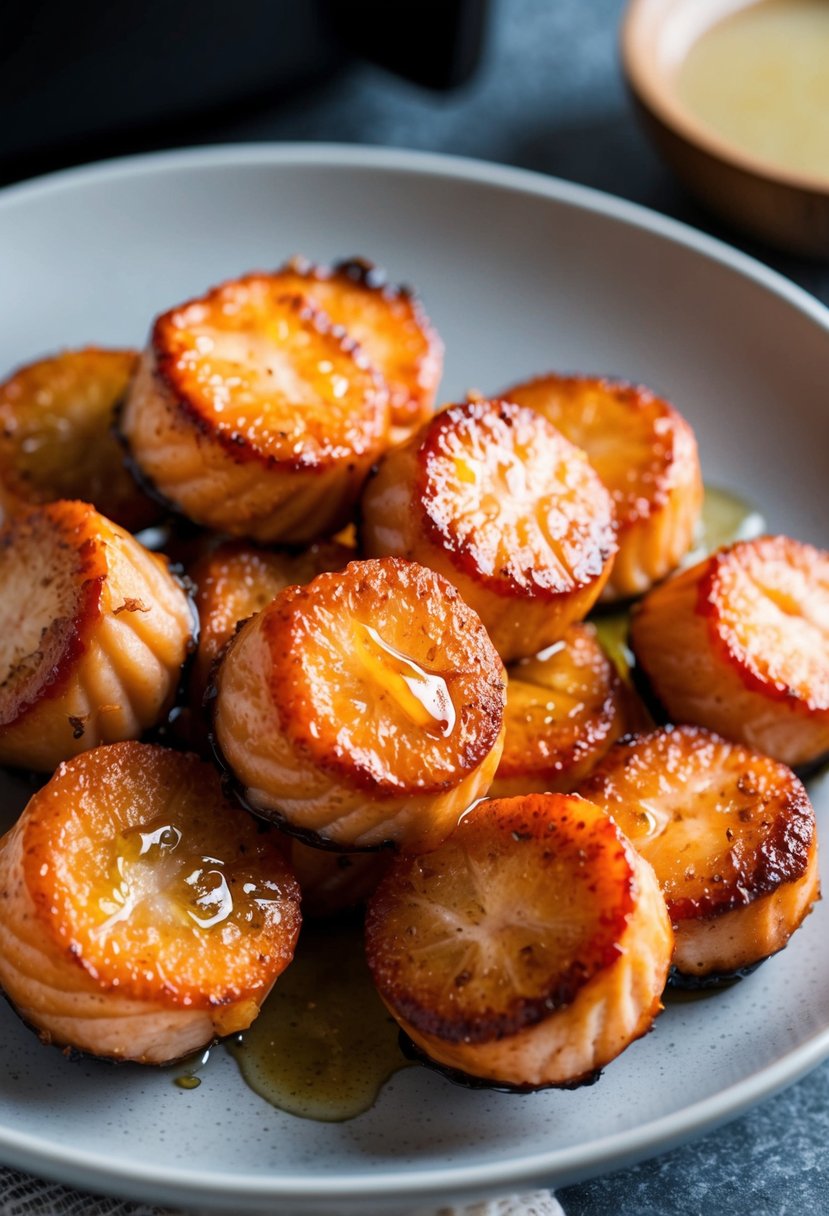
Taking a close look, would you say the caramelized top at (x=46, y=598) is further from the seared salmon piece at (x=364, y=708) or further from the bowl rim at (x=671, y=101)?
the bowl rim at (x=671, y=101)

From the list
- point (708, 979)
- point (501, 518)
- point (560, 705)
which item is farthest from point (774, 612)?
point (708, 979)

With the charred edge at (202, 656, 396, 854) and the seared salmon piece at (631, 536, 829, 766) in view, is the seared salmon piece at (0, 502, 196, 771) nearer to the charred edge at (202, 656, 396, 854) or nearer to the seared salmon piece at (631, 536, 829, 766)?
the charred edge at (202, 656, 396, 854)

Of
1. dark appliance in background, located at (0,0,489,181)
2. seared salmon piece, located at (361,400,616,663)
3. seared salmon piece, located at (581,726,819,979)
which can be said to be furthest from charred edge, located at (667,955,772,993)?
dark appliance in background, located at (0,0,489,181)

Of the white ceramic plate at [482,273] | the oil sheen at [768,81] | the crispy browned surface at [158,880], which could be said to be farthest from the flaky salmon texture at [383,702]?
the oil sheen at [768,81]

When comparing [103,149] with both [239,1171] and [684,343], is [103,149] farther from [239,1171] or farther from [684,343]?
[239,1171]

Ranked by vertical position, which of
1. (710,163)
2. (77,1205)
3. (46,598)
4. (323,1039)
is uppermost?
(710,163)

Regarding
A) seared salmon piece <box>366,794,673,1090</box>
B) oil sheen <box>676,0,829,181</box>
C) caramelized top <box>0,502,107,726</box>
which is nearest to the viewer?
seared salmon piece <box>366,794,673,1090</box>

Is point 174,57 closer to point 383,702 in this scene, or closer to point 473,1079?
point 383,702
